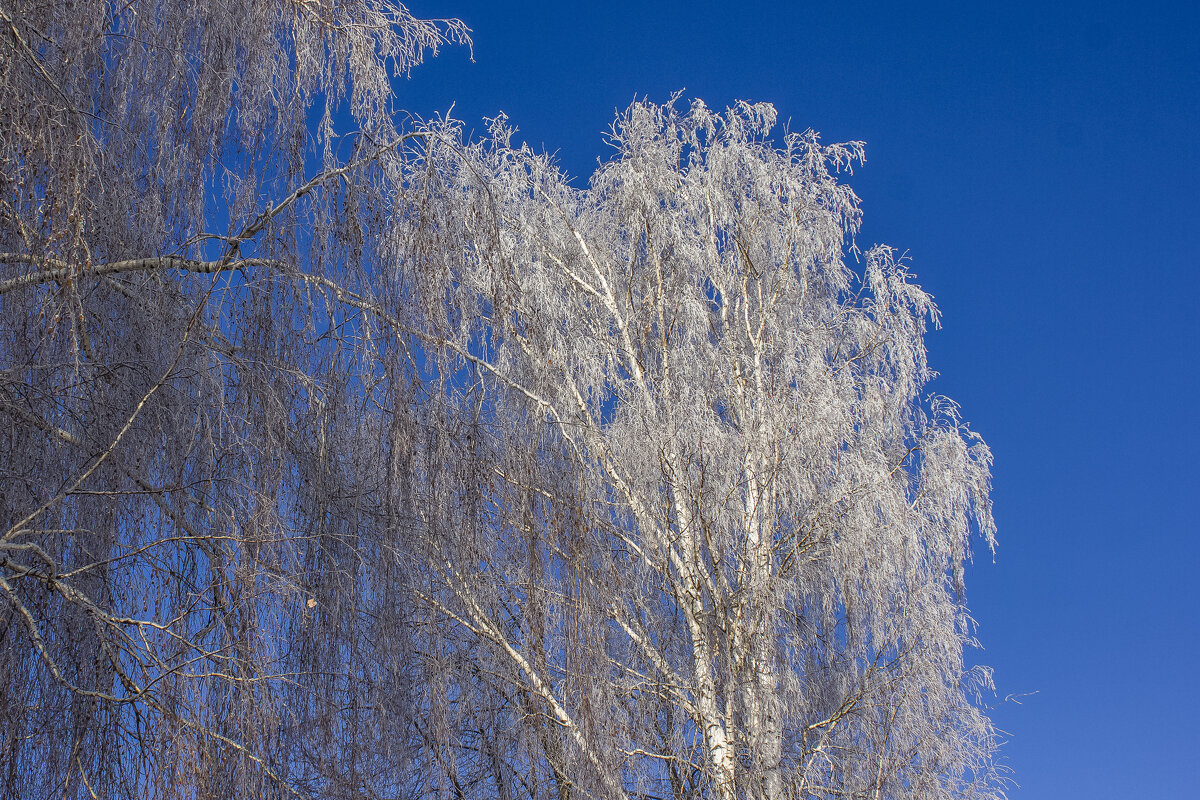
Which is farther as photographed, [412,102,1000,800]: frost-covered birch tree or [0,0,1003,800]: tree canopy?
[412,102,1000,800]: frost-covered birch tree

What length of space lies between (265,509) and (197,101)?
62.4 inches

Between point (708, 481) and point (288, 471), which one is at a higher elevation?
point (708, 481)

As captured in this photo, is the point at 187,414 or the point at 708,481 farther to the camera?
the point at 708,481

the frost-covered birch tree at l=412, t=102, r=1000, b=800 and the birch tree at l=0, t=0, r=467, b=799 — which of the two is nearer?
the birch tree at l=0, t=0, r=467, b=799

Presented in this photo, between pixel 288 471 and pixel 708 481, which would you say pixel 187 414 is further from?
pixel 708 481

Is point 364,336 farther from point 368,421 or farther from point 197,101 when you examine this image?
point 197,101

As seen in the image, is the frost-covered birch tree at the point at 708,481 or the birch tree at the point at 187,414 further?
the frost-covered birch tree at the point at 708,481

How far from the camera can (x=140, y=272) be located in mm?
3273

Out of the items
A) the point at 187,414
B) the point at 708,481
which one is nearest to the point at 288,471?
the point at 187,414

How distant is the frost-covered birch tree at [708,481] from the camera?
12.8ft

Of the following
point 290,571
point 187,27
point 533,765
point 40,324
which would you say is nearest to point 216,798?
point 290,571

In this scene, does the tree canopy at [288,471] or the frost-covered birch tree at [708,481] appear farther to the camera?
the frost-covered birch tree at [708,481]

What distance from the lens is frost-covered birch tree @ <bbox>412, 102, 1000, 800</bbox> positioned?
3910 mm

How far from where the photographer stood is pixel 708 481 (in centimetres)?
737
